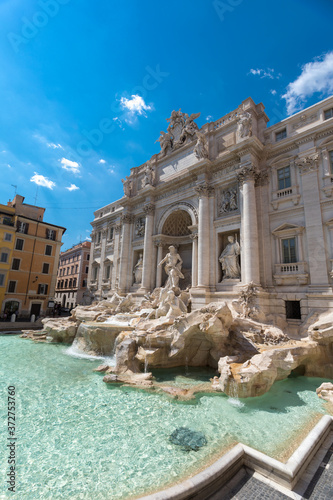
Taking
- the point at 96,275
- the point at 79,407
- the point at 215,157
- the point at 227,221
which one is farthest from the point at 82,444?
the point at 96,275

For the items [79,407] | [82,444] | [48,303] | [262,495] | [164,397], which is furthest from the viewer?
[48,303]

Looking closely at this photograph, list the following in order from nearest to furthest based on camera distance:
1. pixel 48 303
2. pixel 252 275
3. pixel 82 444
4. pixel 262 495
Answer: pixel 262 495 < pixel 82 444 < pixel 252 275 < pixel 48 303

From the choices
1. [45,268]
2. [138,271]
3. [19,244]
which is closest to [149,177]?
[138,271]

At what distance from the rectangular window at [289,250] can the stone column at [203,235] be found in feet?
14.7

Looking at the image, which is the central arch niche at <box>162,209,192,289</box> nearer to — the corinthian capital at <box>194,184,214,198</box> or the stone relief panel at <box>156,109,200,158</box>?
the corinthian capital at <box>194,184,214,198</box>

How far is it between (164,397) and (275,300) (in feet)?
29.3

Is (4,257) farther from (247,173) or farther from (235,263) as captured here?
(247,173)

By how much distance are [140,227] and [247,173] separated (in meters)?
11.1

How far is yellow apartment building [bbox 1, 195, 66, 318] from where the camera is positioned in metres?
25.1

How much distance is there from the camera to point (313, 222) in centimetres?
1251

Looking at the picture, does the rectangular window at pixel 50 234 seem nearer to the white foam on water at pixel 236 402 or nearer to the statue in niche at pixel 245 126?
the statue in niche at pixel 245 126

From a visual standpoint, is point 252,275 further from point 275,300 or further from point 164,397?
point 164,397

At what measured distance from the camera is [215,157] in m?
17.2

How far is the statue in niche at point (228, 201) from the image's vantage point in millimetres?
15736
